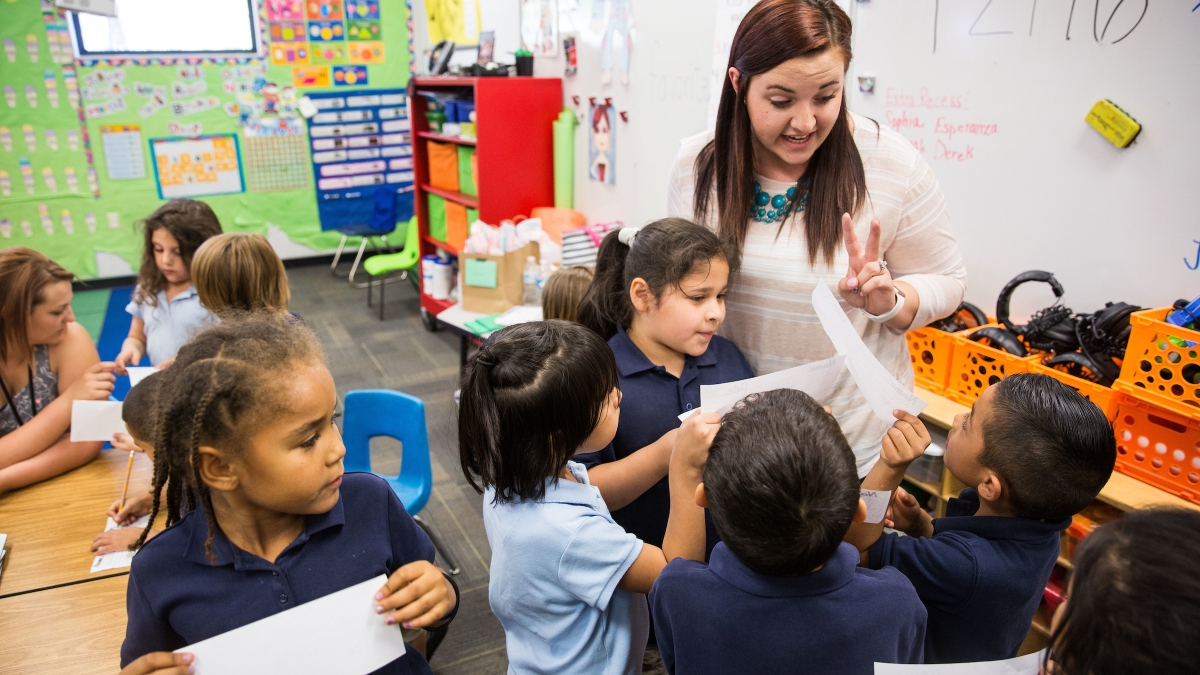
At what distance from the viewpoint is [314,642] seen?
3.21ft

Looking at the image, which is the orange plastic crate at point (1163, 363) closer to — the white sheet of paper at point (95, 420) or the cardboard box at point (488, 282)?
the white sheet of paper at point (95, 420)

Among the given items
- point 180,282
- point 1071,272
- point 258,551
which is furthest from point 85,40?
point 1071,272

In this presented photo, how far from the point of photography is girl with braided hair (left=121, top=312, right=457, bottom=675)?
99cm

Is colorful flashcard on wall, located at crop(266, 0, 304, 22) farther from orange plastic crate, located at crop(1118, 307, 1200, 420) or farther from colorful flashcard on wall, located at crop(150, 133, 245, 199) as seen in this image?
orange plastic crate, located at crop(1118, 307, 1200, 420)

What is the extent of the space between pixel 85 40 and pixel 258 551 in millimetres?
6057

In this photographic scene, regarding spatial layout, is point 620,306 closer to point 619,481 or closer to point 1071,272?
point 619,481

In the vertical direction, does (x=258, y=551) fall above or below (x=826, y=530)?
below

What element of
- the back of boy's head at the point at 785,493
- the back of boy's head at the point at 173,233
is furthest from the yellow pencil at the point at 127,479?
the back of boy's head at the point at 785,493

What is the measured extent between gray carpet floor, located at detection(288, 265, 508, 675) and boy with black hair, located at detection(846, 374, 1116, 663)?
1424 millimetres

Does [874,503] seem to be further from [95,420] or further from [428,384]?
[428,384]

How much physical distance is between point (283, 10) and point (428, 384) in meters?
3.78

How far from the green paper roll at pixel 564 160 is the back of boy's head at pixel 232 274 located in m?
2.42

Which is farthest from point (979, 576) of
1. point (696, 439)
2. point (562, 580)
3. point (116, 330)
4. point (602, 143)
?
point (116, 330)

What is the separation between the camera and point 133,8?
5.61m
